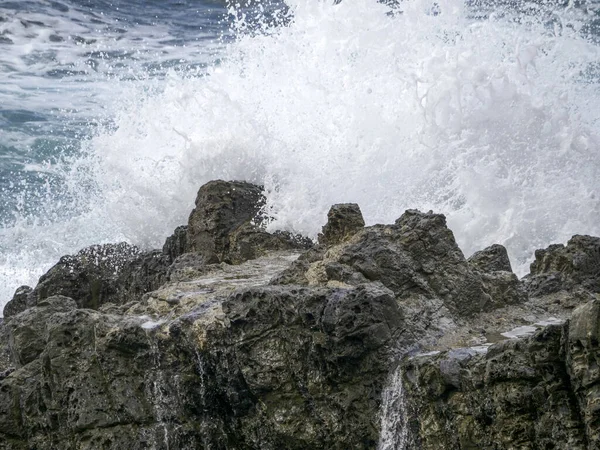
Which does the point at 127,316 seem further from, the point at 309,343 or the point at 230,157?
the point at 230,157

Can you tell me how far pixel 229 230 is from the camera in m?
8.10

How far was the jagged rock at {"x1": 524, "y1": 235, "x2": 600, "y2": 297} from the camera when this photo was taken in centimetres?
654

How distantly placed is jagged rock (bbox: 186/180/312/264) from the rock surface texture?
3.96ft

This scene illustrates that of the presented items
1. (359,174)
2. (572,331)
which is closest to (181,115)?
(359,174)

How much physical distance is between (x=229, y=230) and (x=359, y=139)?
2.96m

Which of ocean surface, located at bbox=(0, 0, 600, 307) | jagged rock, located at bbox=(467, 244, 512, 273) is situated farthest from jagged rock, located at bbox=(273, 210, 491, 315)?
ocean surface, located at bbox=(0, 0, 600, 307)

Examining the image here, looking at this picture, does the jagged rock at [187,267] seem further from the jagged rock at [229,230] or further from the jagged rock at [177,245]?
the jagged rock at [177,245]

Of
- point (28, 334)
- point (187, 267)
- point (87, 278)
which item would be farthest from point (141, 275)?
point (28, 334)

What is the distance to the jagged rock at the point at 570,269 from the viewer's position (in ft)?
21.5

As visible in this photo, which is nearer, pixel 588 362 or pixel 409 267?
pixel 588 362

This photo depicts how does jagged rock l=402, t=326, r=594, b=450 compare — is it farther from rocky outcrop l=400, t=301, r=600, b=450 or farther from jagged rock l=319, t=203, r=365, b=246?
jagged rock l=319, t=203, r=365, b=246

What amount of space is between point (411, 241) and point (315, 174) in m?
3.58

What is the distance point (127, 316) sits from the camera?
565 centimetres

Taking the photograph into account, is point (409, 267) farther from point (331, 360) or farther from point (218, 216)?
point (218, 216)
